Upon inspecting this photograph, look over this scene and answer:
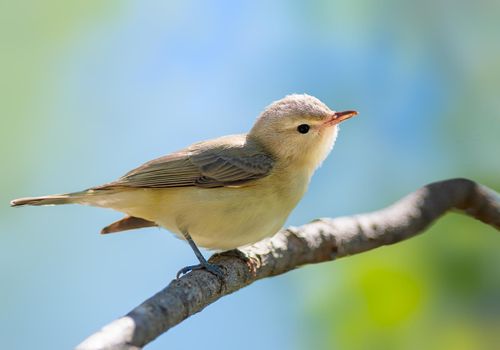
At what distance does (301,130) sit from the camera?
428cm

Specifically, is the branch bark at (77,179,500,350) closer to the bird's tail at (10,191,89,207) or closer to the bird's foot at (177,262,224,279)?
the bird's foot at (177,262,224,279)

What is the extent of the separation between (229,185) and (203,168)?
0.22 meters

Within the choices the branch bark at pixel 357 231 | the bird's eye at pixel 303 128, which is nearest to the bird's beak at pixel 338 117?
the bird's eye at pixel 303 128

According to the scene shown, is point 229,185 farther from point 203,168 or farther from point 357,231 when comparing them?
point 357,231

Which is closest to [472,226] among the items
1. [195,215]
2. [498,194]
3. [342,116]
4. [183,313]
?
[498,194]

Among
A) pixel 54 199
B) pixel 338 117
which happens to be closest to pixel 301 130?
pixel 338 117

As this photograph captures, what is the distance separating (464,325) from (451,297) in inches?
6.0

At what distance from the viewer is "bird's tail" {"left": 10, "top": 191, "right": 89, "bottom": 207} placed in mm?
3802

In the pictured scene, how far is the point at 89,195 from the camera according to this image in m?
3.95

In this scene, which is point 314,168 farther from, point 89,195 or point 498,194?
point 89,195

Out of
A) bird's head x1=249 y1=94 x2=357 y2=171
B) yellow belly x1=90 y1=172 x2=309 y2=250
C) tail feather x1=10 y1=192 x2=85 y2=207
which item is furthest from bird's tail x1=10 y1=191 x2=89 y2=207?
bird's head x1=249 y1=94 x2=357 y2=171

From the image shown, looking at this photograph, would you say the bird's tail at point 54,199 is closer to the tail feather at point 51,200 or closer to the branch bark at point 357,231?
the tail feather at point 51,200

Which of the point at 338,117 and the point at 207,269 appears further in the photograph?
the point at 338,117

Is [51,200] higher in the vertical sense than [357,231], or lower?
higher
